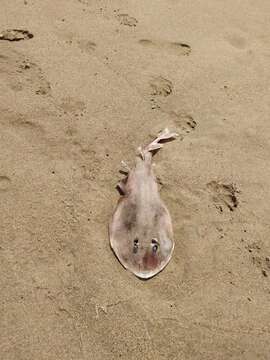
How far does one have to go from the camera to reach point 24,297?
3502 millimetres

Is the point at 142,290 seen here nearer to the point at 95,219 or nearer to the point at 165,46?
the point at 95,219

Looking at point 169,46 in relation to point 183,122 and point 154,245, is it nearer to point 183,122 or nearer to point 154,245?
point 183,122

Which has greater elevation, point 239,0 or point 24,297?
point 239,0

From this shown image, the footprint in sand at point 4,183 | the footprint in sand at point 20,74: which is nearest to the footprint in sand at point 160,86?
the footprint in sand at point 20,74

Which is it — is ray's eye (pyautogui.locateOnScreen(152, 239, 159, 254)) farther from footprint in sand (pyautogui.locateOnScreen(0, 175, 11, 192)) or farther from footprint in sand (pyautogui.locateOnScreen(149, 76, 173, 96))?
footprint in sand (pyautogui.locateOnScreen(149, 76, 173, 96))

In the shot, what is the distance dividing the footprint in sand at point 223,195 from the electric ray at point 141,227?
58 centimetres

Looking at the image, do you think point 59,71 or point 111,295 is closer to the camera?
point 111,295

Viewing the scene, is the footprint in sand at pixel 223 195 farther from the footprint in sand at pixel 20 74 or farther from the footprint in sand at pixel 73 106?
the footprint in sand at pixel 20 74

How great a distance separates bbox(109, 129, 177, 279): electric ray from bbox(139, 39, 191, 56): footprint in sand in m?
2.06

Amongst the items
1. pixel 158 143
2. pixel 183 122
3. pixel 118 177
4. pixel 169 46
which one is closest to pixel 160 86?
pixel 183 122

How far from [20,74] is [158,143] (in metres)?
1.74

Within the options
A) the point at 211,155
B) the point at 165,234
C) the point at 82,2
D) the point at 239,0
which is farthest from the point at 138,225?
the point at 239,0

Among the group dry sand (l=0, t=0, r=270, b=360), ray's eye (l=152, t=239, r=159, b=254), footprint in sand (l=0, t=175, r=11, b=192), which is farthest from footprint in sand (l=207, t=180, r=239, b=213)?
footprint in sand (l=0, t=175, r=11, b=192)

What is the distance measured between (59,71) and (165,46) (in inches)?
59.5
